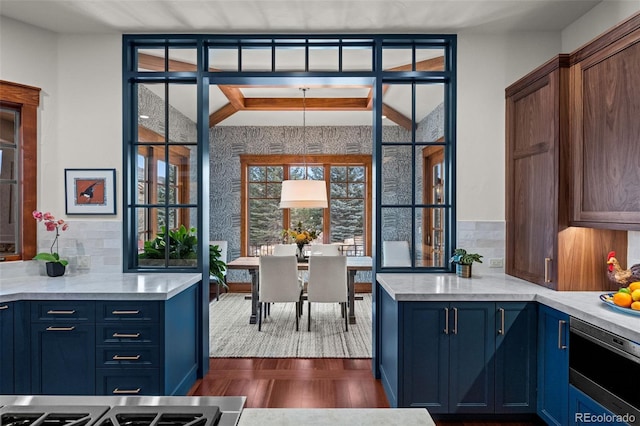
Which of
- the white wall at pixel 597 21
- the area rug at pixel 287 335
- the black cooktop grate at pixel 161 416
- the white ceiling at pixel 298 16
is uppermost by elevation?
A: the white ceiling at pixel 298 16

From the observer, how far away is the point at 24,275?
10.5ft

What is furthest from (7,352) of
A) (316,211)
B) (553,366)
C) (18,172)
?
(316,211)

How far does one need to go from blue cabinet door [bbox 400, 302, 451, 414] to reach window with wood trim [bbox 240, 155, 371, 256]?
4349mm

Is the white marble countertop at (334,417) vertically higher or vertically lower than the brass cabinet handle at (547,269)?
lower

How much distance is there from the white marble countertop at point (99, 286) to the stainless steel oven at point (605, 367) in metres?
2.46

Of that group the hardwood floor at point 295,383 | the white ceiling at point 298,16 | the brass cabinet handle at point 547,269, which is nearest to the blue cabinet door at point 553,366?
the brass cabinet handle at point 547,269

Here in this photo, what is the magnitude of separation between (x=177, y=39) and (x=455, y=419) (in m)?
3.58

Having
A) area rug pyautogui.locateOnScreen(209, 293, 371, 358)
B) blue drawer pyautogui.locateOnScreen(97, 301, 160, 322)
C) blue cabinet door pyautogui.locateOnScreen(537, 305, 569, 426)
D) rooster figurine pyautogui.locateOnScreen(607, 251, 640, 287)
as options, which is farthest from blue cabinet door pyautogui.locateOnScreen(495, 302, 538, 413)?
blue drawer pyautogui.locateOnScreen(97, 301, 160, 322)

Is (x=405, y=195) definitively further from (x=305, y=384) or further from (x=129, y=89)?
(x=129, y=89)

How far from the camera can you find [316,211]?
7.04m

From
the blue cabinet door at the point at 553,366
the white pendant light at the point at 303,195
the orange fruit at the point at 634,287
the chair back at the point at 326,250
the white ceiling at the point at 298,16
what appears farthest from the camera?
the chair back at the point at 326,250

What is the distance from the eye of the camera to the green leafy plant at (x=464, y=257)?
312cm

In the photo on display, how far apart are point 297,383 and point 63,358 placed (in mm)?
1700

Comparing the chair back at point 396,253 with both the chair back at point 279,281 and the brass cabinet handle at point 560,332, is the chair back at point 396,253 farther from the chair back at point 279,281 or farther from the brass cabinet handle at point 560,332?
the chair back at point 279,281
